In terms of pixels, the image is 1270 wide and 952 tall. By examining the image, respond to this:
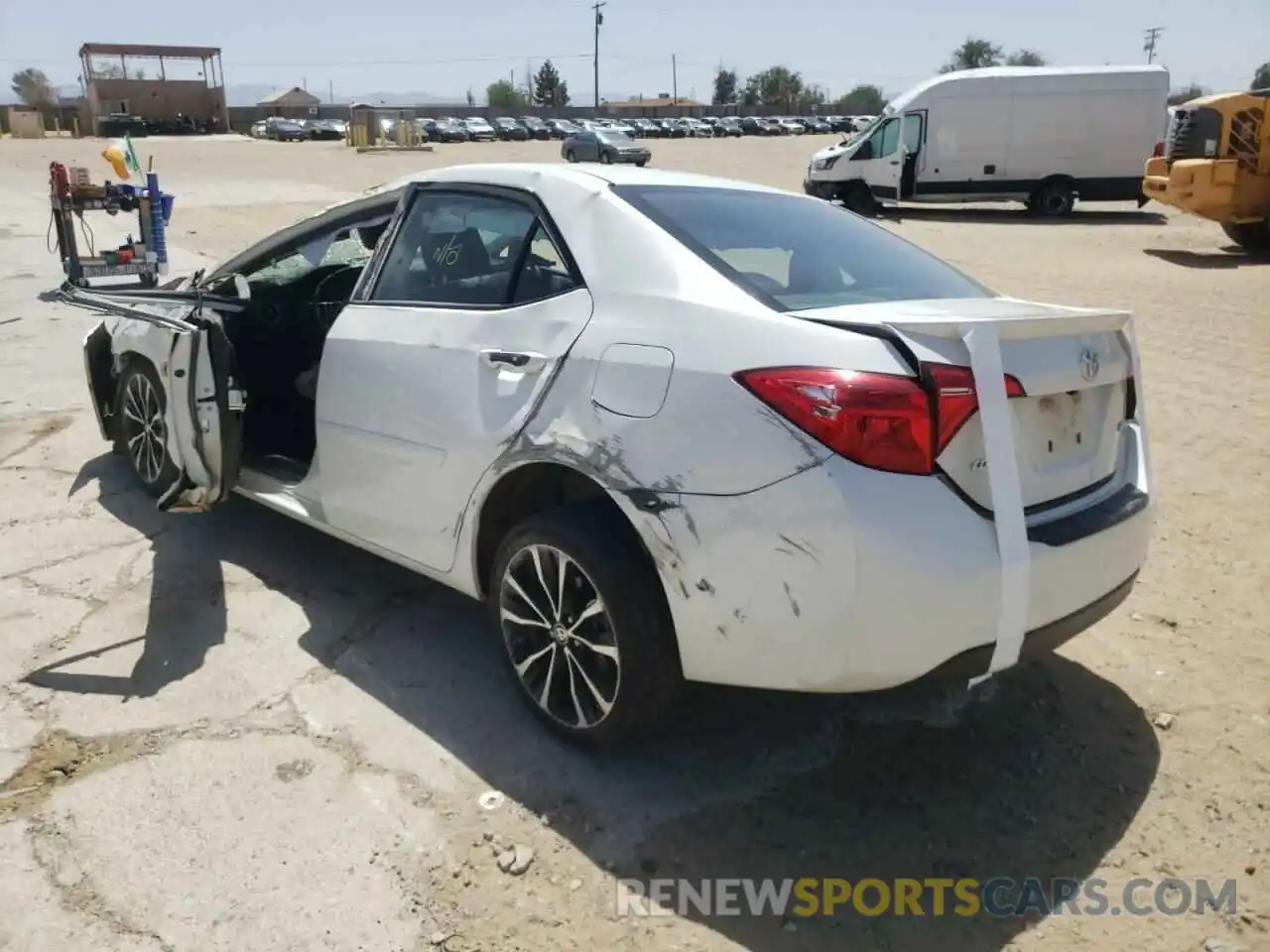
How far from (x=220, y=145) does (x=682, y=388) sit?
57.4m

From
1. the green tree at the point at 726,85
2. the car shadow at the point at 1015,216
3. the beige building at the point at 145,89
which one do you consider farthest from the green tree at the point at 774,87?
the car shadow at the point at 1015,216

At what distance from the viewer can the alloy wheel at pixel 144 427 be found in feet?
15.8

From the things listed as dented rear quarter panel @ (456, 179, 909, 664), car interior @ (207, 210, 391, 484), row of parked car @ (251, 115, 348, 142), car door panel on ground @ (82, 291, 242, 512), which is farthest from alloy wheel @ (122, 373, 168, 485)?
row of parked car @ (251, 115, 348, 142)

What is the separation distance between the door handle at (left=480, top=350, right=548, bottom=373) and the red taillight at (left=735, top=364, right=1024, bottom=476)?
850mm

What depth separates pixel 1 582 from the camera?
13.9ft

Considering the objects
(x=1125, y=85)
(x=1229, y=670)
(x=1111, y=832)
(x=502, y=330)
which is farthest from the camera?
(x=1125, y=85)

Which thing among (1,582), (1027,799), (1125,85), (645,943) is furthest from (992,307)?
(1125,85)

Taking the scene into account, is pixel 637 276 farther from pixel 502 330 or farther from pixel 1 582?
pixel 1 582

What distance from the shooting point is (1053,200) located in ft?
69.8

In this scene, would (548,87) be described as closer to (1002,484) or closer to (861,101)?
(861,101)

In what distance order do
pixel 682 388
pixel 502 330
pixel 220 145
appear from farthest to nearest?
pixel 220 145
pixel 502 330
pixel 682 388

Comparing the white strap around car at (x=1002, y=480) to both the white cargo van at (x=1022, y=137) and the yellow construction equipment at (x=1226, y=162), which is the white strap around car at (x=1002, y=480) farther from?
the white cargo van at (x=1022, y=137)

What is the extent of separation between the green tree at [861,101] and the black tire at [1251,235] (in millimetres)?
91547

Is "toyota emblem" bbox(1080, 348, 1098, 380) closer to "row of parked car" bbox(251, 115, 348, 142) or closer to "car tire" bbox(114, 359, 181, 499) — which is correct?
"car tire" bbox(114, 359, 181, 499)
